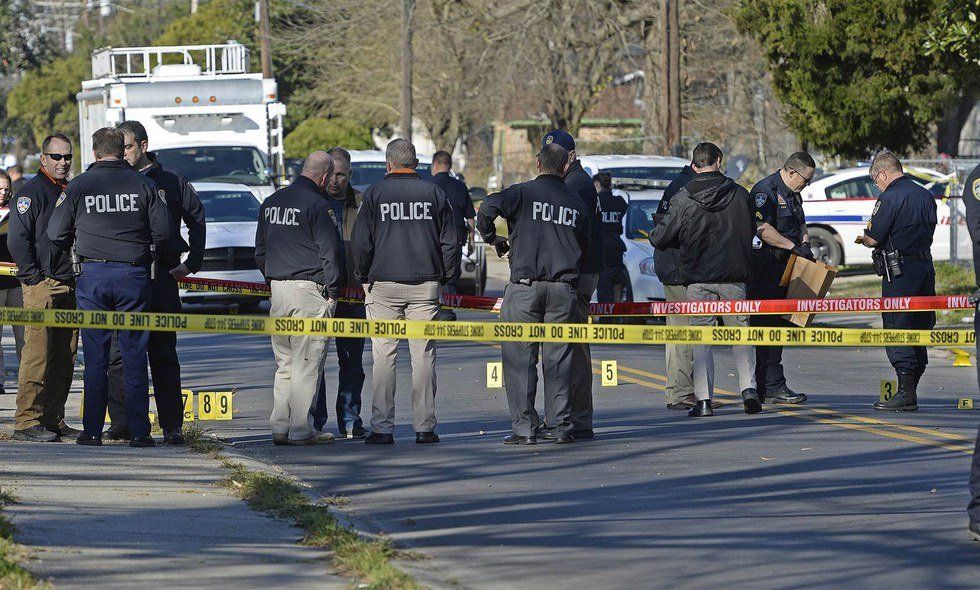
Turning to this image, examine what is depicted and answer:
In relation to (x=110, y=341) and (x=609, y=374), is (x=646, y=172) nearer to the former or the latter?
(x=609, y=374)

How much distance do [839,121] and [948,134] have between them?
429 centimetres

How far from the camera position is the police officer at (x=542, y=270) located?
1035 centimetres

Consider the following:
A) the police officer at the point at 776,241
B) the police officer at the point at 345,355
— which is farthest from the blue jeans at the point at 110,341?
the police officer at the point at 776,241

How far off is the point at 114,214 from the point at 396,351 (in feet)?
6.85

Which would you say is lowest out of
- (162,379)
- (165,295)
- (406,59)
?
(162,379)

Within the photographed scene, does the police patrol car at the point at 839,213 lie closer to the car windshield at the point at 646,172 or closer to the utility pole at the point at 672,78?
the utility pole at the point at 672,78

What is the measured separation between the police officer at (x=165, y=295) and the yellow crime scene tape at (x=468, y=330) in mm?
486

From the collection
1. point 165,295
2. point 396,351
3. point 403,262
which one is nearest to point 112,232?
point 165,295

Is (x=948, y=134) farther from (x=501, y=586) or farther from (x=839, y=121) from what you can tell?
(x=501, y=586)

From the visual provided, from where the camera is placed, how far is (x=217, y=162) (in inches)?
927

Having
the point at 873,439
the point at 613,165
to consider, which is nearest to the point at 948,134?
the point at 613,165

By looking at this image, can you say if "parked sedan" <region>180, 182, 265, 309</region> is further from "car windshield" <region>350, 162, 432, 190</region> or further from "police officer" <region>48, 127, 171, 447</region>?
"police officer" <region>48, 127, 171, 447</region>

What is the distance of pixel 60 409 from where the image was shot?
10570mm

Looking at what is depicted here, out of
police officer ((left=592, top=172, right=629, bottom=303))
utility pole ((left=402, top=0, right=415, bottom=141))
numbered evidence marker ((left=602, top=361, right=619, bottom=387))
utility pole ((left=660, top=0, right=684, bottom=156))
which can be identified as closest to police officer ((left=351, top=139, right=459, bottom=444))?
numbered evidence marker ((left=602, top=361, right=619, bottom=387))
